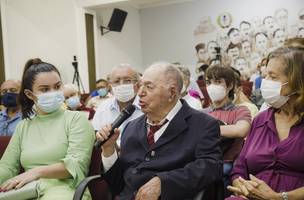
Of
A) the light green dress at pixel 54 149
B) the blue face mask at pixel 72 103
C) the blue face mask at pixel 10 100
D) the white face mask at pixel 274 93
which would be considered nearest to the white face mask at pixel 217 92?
the white face mask at pixel 274 93

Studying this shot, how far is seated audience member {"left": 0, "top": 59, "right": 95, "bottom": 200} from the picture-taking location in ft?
6.59

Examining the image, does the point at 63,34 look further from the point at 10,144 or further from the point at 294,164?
the point at 294,164

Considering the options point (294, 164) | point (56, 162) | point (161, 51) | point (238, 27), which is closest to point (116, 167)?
point (56, 162)

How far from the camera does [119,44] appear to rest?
8500 mm

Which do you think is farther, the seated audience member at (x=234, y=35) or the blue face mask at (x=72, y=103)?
the seated audience member at (x=234, y=35)

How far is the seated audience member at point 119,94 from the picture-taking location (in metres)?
2.80

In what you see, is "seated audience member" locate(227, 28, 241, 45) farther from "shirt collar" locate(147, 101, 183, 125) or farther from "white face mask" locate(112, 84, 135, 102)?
"shirt collar" locate(147, 101, 183, 125)

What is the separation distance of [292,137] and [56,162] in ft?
4.50

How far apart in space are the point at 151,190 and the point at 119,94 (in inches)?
48.1

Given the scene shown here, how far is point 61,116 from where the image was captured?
2262 mm

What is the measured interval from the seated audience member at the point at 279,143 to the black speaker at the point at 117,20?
640cm

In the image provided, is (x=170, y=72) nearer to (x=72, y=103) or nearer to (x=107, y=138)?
(x=107, y=138)

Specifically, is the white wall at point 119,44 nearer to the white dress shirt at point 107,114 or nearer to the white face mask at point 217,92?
the white dress shirt at point 107,114

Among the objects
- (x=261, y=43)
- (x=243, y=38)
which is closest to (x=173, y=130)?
(x=261, y=43)
